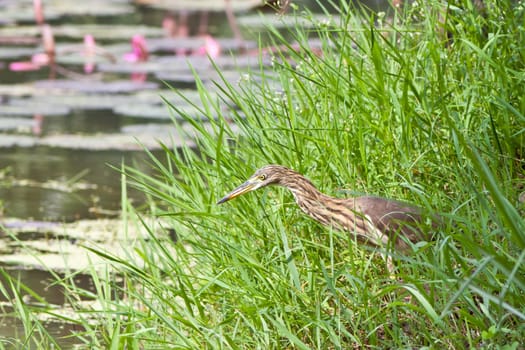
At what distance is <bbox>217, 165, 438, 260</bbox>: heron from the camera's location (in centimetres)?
338

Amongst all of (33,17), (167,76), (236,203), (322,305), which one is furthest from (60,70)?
(322,305)

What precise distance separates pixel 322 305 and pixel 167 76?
718cm

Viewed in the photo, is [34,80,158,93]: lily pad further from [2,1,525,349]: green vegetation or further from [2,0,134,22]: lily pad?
[2,1,525,349]: green vegetation

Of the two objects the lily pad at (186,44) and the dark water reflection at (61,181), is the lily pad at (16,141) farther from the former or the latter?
the lily pad at (186,44)

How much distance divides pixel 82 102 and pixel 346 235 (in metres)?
6.00

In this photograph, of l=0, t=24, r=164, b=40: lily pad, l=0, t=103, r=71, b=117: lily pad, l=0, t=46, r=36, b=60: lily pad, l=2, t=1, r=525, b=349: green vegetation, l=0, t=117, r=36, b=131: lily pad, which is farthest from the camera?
l=0, t=24, r=164, b=40: lily pad

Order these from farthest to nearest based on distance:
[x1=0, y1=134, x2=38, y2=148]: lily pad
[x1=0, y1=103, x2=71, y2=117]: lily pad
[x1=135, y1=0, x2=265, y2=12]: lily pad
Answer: [x1=135, y1=0, x2=265, y2=12]: lily pad, [x1=0, y1=103, x2=71, y2=117]: lily pad, [x1=0, y1=134, x2=38, y2=148]: lily pad

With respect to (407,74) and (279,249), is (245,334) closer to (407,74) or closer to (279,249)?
(279,249)

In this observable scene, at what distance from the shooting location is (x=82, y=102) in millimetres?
9086

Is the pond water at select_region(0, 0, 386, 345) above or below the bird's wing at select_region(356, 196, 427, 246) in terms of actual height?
below

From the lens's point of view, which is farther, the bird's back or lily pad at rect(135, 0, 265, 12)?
lily pad at rect(135, 0, 265, 12)

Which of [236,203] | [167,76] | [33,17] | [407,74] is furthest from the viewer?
[33,17]

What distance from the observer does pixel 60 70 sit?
34.9 feet

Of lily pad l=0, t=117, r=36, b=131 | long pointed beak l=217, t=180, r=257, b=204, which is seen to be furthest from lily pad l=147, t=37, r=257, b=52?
long pointed beak l=217, t=180, r=257, b=204
